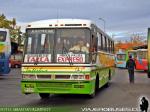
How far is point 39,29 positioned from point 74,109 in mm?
3470

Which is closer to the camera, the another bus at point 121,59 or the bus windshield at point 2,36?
the bus windshield at point 2,36

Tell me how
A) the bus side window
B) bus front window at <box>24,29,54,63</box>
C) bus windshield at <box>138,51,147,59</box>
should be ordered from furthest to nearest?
bus windshield at <box>138,51,147,59</box>
the bus side window
bus front window at <box>24,29,54,63</box>

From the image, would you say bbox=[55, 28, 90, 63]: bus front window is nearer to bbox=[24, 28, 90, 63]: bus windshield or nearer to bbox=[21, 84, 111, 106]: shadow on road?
bbox=[24, 28, 90, 63]: bus windshield

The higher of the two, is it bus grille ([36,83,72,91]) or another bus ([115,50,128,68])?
another bus ([115,50,128,68])

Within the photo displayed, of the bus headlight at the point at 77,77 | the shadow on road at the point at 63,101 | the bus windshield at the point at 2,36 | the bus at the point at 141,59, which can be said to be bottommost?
the shadow on road at the point at 63,101

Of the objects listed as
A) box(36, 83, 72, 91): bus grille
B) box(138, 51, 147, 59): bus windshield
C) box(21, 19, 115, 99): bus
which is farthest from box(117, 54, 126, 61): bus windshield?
box(36, 83, 72, 91): bus grille

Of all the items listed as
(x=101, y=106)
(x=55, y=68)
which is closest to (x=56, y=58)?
(x=55, y=68)

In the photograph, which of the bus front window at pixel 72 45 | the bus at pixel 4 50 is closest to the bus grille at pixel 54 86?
the bus front window at pixel 72 45

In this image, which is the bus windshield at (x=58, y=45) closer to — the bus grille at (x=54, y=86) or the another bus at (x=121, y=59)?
the bus grille at (x=54, y=86)

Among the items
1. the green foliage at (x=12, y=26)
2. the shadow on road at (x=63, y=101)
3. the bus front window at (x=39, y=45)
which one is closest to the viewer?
the bus front window at (x=39, y=45)

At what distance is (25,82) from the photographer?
602 inches

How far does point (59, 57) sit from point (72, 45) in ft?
2.19

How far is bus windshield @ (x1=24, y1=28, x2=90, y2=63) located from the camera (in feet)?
50.6

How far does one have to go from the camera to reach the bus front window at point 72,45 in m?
15.4
